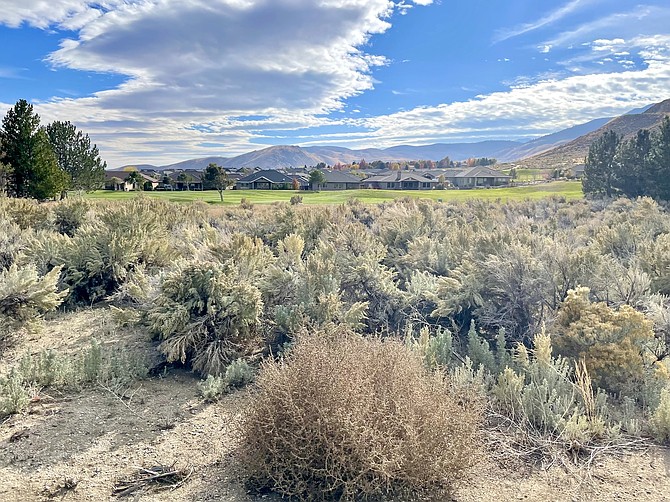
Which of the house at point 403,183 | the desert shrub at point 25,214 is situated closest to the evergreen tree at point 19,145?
the desert shrub at point 25,214

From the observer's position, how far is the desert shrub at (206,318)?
636 cm

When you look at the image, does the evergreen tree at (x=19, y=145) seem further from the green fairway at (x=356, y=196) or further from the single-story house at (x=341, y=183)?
the single-story house at (x=341, y=183)

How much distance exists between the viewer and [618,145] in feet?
133

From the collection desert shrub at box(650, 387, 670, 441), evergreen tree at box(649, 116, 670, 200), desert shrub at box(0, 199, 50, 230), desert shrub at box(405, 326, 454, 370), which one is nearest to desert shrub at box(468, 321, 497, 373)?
desert shrub at box(405, 326, 454, 370)

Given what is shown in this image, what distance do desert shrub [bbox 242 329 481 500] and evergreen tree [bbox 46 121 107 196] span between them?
46.9 metres

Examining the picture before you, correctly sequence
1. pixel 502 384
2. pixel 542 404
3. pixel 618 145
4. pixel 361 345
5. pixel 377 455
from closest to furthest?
pixel 377 455 → pixel 361 345 → pixel 542 404 → pixel 502 384 → pixel 618 145

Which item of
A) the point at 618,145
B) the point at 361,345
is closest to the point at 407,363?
the point at 361,345

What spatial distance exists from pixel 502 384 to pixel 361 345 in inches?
72.2

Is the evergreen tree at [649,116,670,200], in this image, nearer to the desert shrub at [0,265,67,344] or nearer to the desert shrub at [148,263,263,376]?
the desert shrub at [148,263,263,376]

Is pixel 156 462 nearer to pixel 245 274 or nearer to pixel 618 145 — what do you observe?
pixel 245 274

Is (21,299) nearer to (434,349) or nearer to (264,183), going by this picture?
(434,349)

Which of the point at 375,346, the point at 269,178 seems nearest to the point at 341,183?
the point at 269,178

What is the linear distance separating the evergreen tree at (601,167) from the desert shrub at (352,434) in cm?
3753

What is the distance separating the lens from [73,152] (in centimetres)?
4547
